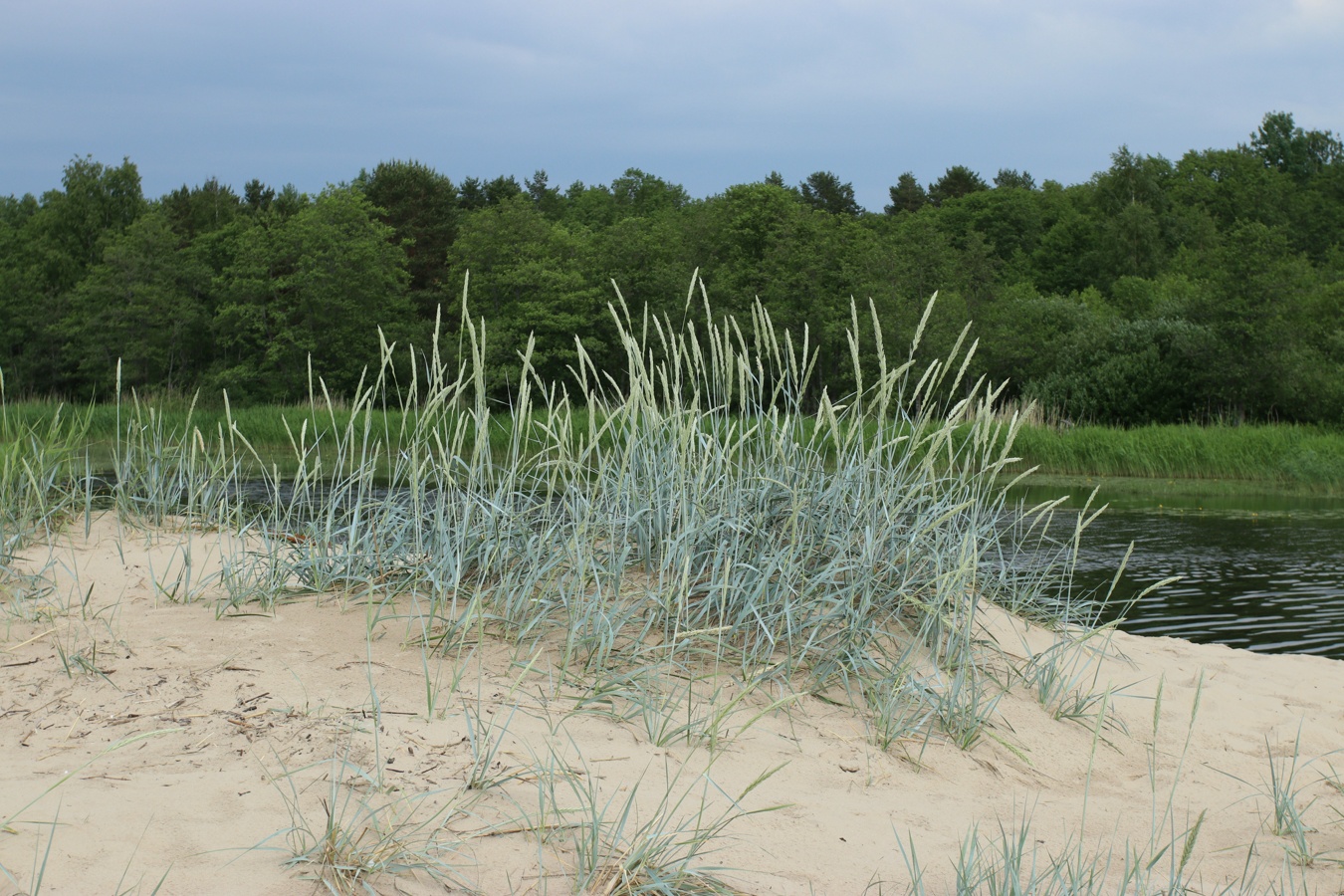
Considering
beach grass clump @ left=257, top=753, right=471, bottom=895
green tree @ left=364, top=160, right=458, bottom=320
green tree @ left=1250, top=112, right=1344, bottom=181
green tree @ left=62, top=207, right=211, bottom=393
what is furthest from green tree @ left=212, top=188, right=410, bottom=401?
green tree @ left=1250, top=112, right=1344, bottom=181

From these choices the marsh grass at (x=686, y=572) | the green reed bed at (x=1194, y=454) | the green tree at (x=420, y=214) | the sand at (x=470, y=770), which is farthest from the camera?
the green tree at (x=420, y=214)

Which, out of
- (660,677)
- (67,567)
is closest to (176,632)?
(67,567)

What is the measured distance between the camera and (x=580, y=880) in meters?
2.01

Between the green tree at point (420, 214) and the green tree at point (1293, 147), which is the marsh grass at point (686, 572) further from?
the green tree at point (1293, 147)

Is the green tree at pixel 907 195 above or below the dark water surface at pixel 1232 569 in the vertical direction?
above

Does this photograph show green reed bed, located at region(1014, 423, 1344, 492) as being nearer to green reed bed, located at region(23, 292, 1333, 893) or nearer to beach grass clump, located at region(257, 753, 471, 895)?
green reed bed, located at region(23, 292, 1333, 893)

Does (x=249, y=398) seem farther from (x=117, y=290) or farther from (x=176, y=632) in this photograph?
(x=176, y=632)

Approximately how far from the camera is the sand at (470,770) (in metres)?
2.07

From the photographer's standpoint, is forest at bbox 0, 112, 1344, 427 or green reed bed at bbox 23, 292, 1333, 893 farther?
forest at bbox 0, 112, 1344, 427

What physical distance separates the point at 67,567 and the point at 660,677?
7.71 feet

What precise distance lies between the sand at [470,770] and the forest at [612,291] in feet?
65.3

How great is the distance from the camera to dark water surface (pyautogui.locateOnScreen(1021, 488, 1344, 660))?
672 cm

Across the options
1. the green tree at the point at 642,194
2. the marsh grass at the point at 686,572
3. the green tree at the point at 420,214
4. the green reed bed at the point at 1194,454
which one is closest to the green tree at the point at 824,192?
the green tree at the point at 642,194

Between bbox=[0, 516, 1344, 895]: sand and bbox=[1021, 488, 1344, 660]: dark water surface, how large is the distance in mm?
3211
